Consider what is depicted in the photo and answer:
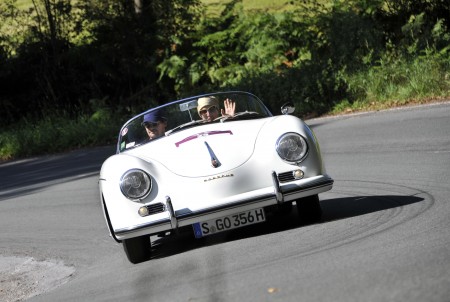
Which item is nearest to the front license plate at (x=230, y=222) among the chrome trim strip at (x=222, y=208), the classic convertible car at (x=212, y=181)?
the classic convertible car at (x=212, y=181)

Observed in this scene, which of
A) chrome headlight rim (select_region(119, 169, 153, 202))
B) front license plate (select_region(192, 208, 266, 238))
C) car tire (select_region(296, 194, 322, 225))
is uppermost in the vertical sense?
chrome headlight rim (select_region(119, 169, 153, 202))

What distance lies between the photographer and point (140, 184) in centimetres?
803

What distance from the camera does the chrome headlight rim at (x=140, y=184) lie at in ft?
26.2

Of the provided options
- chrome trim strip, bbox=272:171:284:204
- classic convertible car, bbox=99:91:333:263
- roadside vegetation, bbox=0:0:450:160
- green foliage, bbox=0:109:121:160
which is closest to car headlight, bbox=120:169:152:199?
classic convertible car, bbox=99:91:333:263

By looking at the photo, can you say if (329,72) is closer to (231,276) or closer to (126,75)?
(126,75)

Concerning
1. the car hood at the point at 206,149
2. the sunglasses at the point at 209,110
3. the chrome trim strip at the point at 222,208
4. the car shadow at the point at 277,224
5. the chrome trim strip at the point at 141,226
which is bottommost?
the car shadow at the point at 277,224

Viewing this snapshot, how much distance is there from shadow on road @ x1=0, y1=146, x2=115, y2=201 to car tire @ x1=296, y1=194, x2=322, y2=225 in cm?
896

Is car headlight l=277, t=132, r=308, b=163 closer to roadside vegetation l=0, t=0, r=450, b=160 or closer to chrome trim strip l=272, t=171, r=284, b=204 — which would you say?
chrome trim strip l=272, t=171, r=284, b=204

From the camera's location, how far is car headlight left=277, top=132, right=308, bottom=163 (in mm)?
8125

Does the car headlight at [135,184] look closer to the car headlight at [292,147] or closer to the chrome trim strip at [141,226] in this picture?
the chrome trim strip at [141,226]

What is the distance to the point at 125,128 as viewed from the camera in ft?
31.3

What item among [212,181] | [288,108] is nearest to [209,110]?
[288,108]

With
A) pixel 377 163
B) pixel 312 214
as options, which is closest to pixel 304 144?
pixel 312 214

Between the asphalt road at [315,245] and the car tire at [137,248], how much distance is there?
0.11 metres
